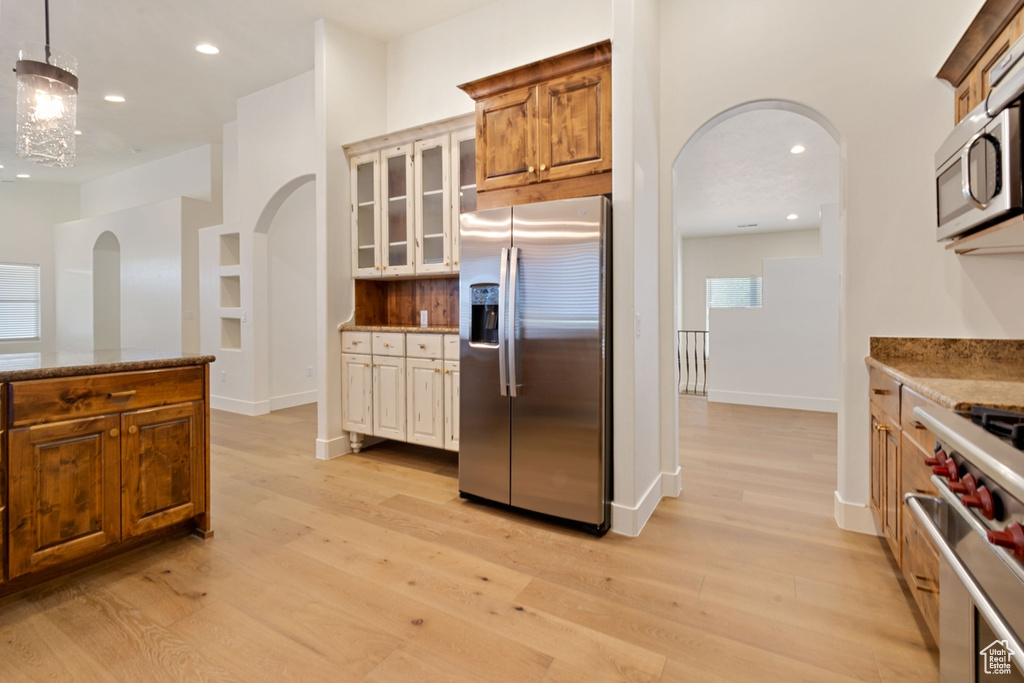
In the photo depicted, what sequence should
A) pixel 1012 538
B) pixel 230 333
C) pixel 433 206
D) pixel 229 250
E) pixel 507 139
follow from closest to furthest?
pixel 1012 538 < pixel 507 139 < pixel 433 206 < pixel 229 250 < pixel 230 333

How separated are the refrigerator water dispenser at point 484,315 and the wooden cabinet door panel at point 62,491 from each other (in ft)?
5.91

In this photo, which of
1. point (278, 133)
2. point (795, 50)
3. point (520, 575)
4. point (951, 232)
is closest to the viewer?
point (951, 232)

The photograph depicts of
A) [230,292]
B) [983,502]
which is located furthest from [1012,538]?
[230,292]

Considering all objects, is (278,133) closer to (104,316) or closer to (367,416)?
(367,416)

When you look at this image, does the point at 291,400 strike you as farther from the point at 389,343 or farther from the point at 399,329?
the point at 399,329

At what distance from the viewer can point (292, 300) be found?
242 inches

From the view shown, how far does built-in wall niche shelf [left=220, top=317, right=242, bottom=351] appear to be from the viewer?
596 cm

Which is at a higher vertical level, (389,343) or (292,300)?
(292,300)

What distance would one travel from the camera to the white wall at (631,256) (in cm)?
257

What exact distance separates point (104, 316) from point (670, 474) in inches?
355

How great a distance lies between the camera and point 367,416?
396cm

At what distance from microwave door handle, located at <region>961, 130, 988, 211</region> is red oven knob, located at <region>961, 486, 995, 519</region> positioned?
126 centimetres

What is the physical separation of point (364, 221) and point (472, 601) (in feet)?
10.5

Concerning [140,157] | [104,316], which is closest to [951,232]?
[140,157]
